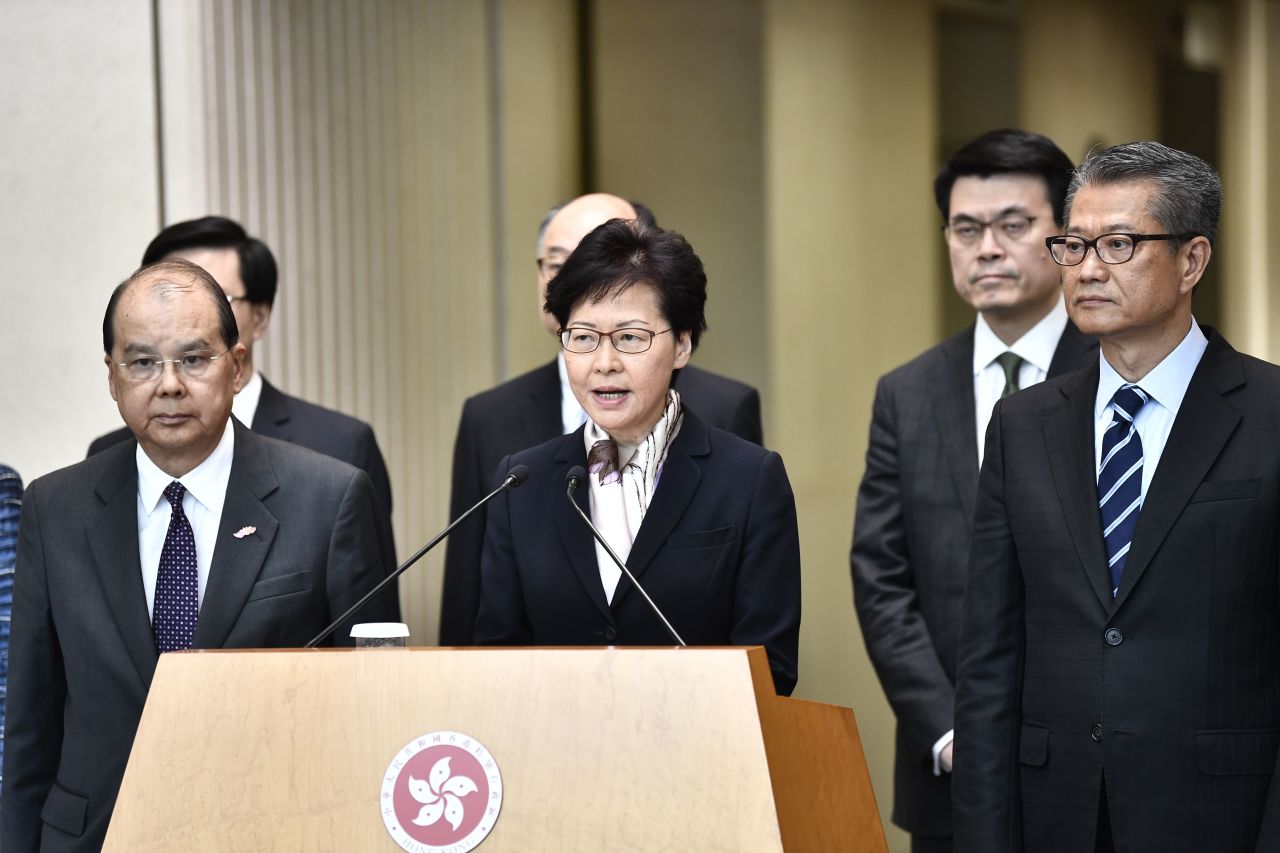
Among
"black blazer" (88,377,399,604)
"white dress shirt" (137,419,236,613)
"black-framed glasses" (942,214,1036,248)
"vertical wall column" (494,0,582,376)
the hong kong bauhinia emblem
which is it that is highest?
"vertical wall column" (494,0,582,376)

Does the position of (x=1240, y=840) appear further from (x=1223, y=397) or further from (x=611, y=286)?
(x=611, y=286)

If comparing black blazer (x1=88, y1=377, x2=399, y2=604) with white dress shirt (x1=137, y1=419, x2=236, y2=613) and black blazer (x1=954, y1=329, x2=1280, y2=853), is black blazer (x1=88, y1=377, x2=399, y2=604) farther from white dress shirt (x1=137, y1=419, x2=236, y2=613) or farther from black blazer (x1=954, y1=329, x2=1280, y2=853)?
black blazer (x1=954, y1=329, x2=1280, y2=853)

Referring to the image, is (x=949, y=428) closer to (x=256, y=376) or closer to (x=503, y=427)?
(x=503, y=427)

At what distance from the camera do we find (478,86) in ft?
17.3

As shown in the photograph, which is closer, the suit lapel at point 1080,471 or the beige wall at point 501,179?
the suit lapel at point 1080,471

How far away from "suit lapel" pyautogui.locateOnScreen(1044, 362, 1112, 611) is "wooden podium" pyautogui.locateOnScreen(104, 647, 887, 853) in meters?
0.60

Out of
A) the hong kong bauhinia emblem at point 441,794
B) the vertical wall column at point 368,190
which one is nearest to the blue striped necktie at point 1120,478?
the hong kong bauhinia emblem at point 441,794

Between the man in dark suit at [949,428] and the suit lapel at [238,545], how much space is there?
125 centimetres

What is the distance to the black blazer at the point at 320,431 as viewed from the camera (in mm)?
3496

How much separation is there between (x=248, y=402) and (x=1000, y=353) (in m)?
1.66

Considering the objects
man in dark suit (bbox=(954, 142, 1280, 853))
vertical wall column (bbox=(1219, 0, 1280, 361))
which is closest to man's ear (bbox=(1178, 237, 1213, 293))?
man in dark suit (bbox=(954, 142, 1280, 853))

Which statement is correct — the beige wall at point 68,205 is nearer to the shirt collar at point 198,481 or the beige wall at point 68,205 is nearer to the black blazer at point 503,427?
the black blazer at point 503,427

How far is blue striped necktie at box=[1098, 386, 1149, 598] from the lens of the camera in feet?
7.94

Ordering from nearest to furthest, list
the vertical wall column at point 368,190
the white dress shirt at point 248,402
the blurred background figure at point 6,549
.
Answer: the blurred background figure at point 6,549, the white dress shirt at point 248,402, the vertical wall column at point 368,190
